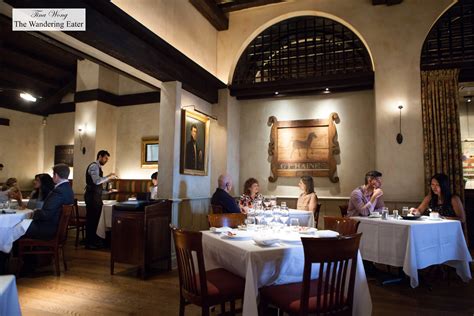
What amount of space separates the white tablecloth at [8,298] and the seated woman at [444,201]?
470 cm

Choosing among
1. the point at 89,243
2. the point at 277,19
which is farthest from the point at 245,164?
the point at 89,243

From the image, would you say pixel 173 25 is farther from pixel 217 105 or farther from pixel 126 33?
A: pixel 217 105

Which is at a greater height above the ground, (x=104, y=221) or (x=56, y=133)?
(x=56, y=133)

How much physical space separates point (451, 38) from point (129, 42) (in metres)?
5.49

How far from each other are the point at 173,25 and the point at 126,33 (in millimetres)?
1441

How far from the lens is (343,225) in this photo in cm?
316

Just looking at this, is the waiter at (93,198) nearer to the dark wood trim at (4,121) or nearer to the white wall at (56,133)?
the white wall at (56,133)

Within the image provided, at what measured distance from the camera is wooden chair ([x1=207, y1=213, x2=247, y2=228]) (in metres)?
3.50

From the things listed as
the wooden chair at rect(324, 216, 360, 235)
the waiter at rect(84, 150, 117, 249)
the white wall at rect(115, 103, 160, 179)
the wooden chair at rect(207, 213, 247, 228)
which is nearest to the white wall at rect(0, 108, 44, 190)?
the white wall at rect(115, 103, 160, 179)

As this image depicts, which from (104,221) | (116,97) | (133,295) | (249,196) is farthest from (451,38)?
(116,97)

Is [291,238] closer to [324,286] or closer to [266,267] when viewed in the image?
[266,267]

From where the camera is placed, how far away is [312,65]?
262 inches

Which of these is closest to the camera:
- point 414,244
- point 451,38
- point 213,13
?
point 414,244

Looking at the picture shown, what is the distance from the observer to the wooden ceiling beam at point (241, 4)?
20.7 ft
